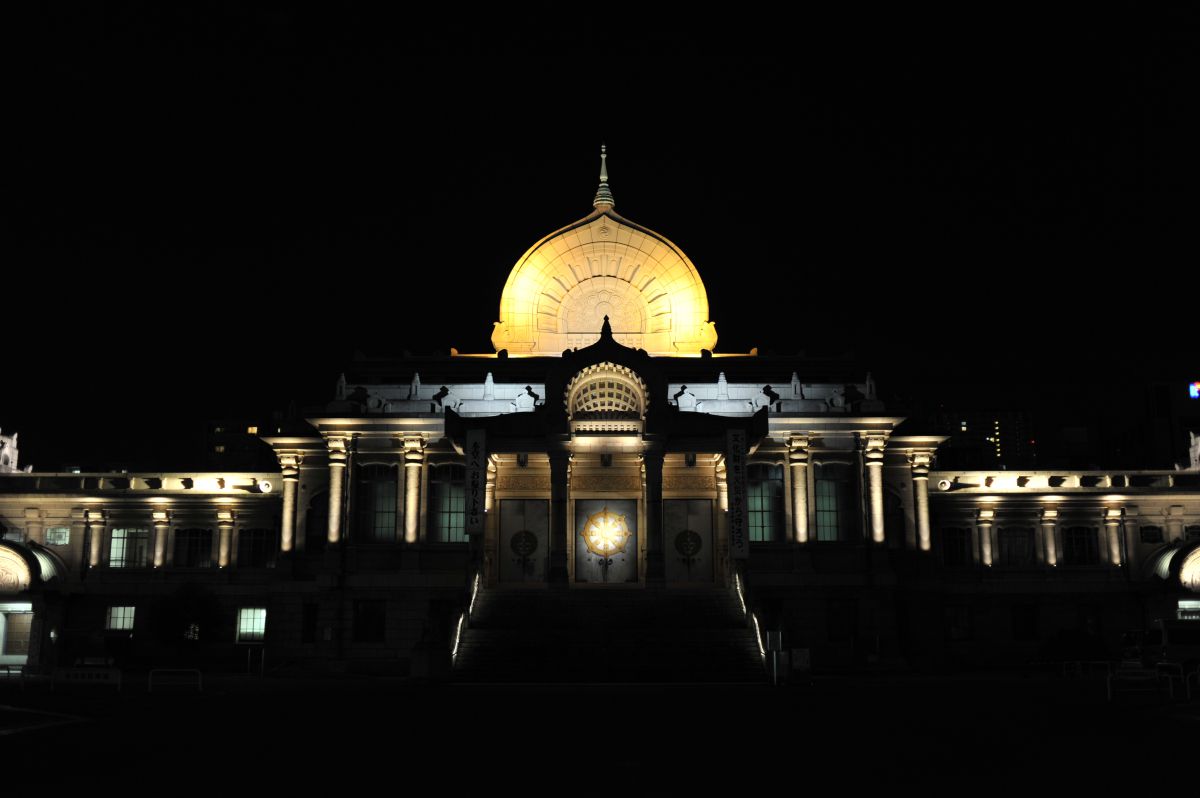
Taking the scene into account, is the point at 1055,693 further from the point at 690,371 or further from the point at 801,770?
the point at 690,371

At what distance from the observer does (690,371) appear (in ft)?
196

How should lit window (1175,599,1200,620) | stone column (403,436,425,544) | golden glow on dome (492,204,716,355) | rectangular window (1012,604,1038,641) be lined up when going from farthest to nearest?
1. golden glow on dome (492,204,716,355)
2. rectangular window (1012,604,1038,641)
3. lit window (1175,599,1200,620)
4. stone column (403,436,425,544)

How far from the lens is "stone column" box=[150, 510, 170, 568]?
6044 cm

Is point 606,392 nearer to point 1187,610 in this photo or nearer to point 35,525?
point 1187,610

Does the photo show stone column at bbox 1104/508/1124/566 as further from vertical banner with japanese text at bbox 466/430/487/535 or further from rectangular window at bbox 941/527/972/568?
vertical banner with japanese text at bbox 466/430/487/535

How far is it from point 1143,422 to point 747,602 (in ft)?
303

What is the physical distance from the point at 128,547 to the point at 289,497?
11.0 metres

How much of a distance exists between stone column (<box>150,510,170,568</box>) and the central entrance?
71.5 ft

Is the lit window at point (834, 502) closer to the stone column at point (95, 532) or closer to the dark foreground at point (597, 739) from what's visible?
the dark foreground at point (597, 739)

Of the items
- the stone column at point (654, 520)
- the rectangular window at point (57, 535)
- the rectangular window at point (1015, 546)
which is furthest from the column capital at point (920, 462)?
the rectangular window at point (57, 535)

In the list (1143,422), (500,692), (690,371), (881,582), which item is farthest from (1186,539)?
(1143,422)

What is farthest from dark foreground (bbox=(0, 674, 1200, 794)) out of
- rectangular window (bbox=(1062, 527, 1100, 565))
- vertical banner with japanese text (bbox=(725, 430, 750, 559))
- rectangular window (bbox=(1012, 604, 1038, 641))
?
rectangular window (bbox=(1062, 527, 1100, 565))

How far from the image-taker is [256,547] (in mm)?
60219

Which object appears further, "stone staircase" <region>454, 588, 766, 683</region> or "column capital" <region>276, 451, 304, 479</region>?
"column capital" <region>276, 451, 304, 479</region>
